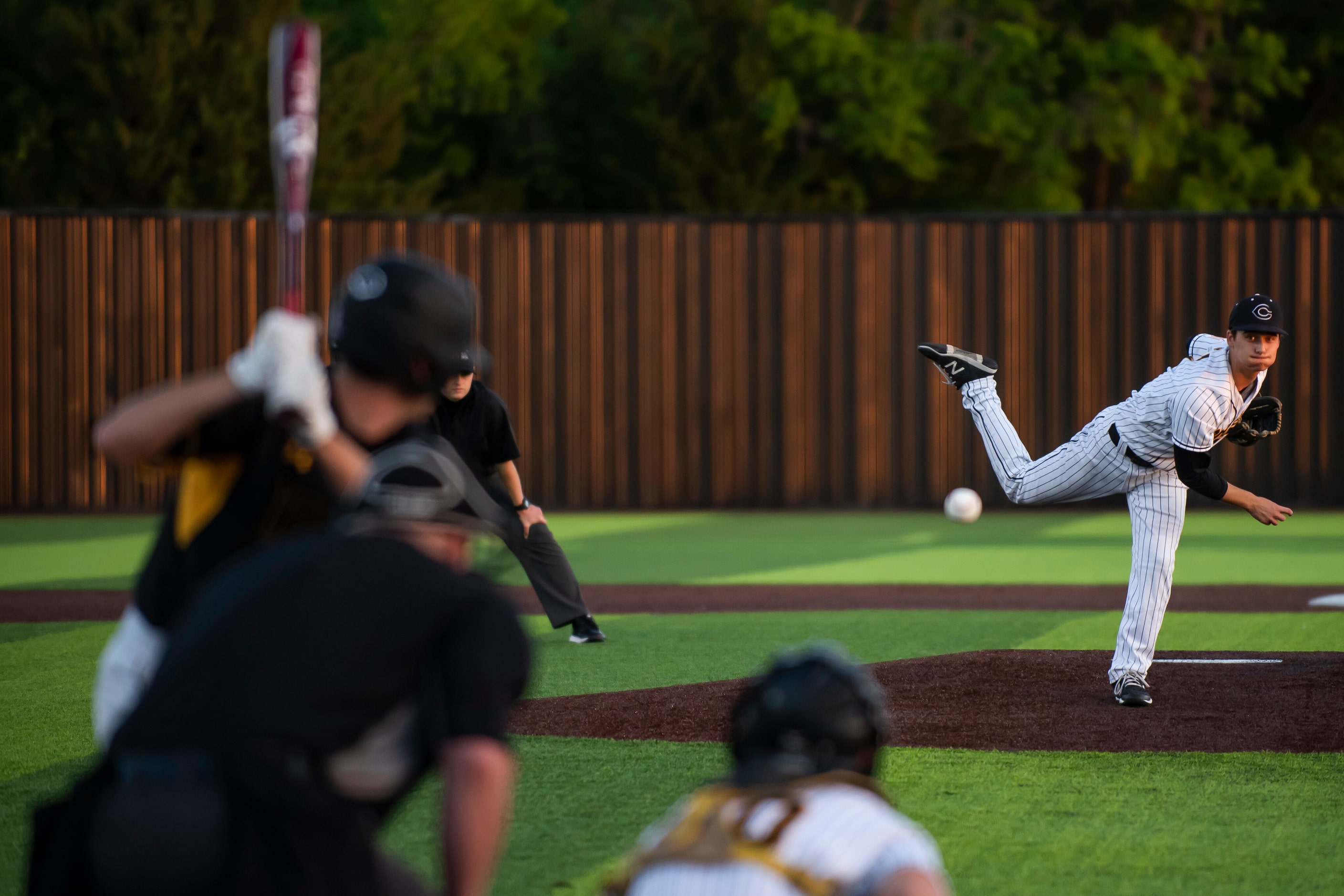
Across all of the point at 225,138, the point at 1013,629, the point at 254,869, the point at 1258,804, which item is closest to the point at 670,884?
the point at 254,869

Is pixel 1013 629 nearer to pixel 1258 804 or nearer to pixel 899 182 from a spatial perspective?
pixel 1258 804

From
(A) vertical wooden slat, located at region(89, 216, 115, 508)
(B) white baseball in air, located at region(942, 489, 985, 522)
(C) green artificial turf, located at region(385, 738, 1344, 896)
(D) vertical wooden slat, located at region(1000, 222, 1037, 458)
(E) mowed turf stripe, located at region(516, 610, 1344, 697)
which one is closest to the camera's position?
(C) green artificial turf, located at region(385, 738, 1344, 896)

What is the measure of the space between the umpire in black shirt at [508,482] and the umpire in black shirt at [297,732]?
21.2 ft

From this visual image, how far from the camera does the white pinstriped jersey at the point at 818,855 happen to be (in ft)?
8.42

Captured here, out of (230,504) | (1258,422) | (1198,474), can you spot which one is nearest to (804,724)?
(230,504)

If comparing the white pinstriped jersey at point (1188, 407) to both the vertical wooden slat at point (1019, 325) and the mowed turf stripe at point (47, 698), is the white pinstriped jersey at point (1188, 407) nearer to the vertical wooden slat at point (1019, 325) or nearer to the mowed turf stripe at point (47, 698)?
the mowed turf stripe at point (47, 698)

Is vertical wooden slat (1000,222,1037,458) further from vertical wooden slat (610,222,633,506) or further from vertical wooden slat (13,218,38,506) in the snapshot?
vertical wooden slat (13,218,38,506)

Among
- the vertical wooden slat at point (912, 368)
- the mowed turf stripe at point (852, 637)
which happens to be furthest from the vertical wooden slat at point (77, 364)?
the mowed turf stripe at point (852, 637)

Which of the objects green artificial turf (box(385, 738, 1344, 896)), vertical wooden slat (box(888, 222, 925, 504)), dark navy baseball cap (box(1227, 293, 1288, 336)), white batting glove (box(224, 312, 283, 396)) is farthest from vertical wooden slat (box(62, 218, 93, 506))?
white batting glove (box(224, 312, 283, 396))

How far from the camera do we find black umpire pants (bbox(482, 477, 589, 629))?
10.0 m

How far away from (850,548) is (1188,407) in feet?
35.7

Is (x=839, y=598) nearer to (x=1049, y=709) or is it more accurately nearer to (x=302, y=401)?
(x=1049, y=709)

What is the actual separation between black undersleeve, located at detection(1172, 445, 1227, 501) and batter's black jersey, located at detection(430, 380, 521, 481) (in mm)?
4056

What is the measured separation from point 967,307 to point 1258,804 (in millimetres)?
18850
